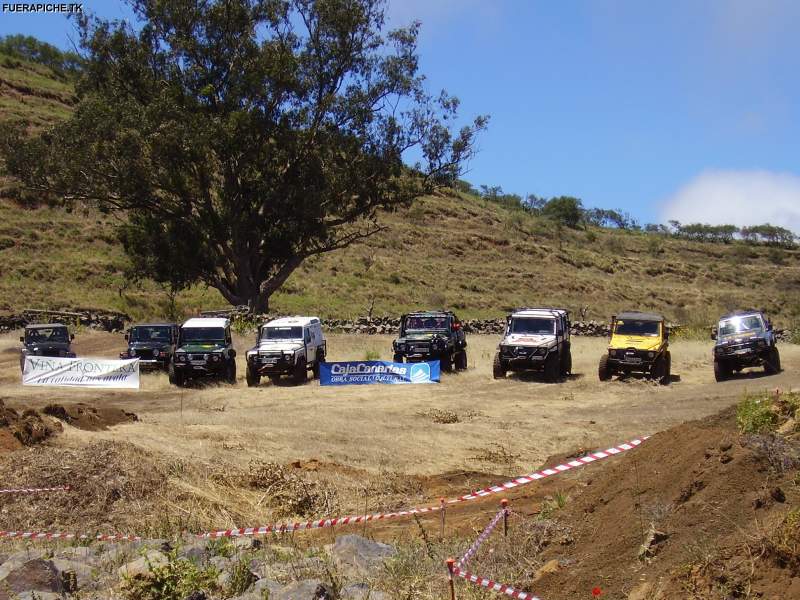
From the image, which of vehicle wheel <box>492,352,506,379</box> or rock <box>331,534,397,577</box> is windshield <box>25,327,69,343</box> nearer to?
vehicle wheel <box>492,352,506,379</box>

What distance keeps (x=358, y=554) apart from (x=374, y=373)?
1881cm

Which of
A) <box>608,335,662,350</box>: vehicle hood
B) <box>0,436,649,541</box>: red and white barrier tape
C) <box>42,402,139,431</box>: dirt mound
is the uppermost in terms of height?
<box>608,335,662,350</box>: vehicle hood

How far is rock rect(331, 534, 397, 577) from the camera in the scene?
732 cm

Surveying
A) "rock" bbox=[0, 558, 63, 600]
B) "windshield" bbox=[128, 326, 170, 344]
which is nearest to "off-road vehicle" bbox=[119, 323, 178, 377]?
"windshield" bbox=[128, 326, 170, 344]

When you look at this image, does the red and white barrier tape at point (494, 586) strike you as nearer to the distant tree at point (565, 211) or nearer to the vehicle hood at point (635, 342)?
the vehicle hood at point (635, 342)

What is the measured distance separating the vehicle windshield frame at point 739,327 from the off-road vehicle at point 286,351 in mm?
12654

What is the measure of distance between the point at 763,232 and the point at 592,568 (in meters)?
129

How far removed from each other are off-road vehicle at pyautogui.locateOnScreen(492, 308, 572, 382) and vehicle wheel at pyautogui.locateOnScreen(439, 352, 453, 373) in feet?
5.77

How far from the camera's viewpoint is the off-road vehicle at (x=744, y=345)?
24.7 metres

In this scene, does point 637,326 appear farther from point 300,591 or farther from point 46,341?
point 300,591

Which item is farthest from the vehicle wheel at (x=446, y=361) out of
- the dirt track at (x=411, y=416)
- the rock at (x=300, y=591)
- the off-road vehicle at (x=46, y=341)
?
the rock at (x=300, y=591)

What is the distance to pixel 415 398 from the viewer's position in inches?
915

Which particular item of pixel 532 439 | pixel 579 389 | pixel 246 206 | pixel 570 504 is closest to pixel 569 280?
pixel 246 206

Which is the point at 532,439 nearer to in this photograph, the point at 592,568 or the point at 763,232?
the point at 592,568
